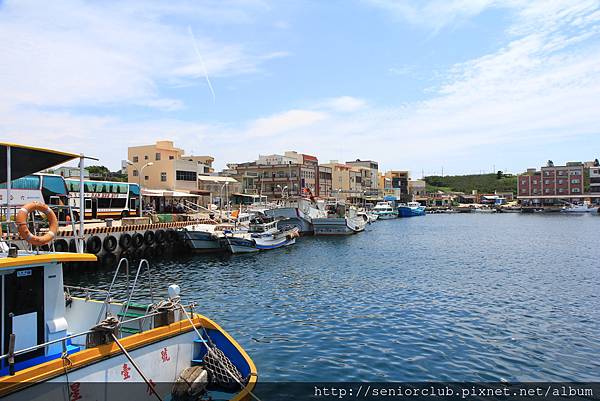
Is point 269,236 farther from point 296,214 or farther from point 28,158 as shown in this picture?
point 28,158

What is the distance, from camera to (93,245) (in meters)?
33.1

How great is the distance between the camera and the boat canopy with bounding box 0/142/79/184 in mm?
9156

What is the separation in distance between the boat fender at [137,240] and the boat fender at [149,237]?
1.67 ft

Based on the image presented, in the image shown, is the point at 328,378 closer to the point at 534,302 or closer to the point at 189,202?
the point at 534,302

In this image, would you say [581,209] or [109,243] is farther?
[581,209]

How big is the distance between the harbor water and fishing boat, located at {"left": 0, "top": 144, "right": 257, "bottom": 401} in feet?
8.35

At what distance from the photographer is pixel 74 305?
1176cm

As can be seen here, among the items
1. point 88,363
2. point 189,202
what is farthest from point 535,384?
point 189,202

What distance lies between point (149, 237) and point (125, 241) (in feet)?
9.96

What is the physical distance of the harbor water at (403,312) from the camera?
12742 mm

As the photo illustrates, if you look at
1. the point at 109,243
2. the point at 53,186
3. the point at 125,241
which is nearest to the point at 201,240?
the point at 125,241

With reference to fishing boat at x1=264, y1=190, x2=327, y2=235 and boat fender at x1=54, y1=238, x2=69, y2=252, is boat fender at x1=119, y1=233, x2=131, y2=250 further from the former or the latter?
fishing boat at x1=264, y1=190, x2=327, y2=235

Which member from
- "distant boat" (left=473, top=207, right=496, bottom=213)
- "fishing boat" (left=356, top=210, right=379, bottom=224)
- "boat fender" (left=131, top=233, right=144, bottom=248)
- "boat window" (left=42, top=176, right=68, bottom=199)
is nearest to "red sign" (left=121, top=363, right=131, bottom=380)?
"boat fender" (left=131, top=233, right=144, bottom=248)

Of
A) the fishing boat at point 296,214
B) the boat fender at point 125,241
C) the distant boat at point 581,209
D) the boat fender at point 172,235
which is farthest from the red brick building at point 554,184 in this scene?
the boat fender at point 125,241
